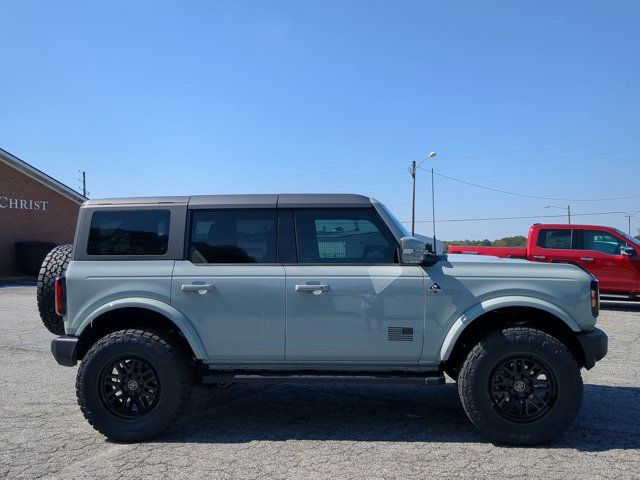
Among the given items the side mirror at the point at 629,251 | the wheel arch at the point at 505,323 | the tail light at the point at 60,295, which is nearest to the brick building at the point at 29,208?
the tail light at the point at 60,295

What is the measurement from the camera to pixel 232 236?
4.67m

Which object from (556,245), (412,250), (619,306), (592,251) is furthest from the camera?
(619,306)

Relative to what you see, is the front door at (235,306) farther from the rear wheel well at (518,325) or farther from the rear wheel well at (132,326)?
the rear wheel well at (518,325)

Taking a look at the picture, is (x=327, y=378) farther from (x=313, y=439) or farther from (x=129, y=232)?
(x=129, y=232)

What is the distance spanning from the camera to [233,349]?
4449 millimetres

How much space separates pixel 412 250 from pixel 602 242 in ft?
34.9

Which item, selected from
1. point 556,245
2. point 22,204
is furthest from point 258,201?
point 22,204

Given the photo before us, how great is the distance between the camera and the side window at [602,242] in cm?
1279

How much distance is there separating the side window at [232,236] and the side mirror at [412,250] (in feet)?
3.68

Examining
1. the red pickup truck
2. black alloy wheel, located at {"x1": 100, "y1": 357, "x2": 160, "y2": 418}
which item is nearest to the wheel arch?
black alloy wheel, located at {"x1": 100, "y1": 357, "x2": 160, "y2": 418}

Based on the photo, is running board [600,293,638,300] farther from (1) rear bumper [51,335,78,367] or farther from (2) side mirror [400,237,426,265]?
(1) rear bumper [51,335,78,367]

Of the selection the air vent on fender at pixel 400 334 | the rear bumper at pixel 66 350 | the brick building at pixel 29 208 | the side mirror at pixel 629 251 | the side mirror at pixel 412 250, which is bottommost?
the rear bumper at pixel 66 350

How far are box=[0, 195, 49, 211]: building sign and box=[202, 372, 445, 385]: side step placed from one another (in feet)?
78.6

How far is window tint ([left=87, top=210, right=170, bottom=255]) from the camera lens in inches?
183
